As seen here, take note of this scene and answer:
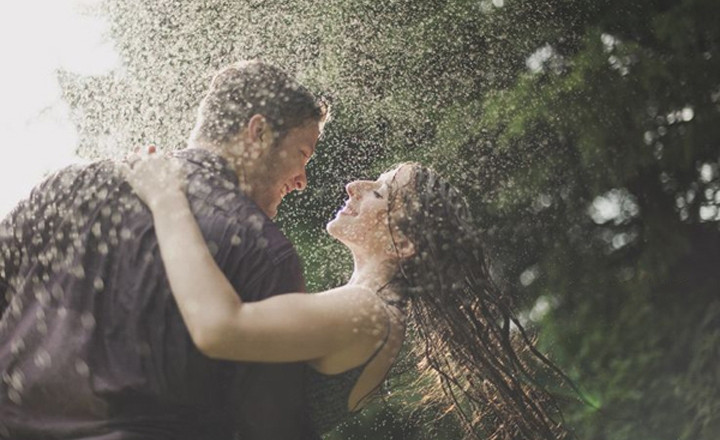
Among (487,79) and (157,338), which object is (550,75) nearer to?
(487,79)

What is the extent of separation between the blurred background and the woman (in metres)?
1.56

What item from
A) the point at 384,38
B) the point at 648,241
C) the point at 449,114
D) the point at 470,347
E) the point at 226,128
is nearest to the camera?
the point at 226,128

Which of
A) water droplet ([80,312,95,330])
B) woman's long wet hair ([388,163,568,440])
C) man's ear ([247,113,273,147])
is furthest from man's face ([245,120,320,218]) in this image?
water droplet ([80,312,95,330])

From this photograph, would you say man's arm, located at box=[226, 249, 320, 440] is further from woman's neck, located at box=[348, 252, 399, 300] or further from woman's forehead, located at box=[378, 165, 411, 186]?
woman's forehead, located at box=[378, 165, 411, 186]

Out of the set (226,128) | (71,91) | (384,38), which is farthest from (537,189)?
(226,128)

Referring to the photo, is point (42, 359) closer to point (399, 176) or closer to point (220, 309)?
point (220, 309)

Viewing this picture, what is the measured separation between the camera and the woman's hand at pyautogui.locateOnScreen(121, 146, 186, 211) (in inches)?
56.9

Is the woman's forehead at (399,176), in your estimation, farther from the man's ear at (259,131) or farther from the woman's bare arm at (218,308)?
the woman's bare arm at (218,308)

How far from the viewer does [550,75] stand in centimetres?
421

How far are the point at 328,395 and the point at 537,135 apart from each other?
2.73m

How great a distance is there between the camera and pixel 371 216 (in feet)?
6.39

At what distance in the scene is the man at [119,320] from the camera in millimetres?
1368

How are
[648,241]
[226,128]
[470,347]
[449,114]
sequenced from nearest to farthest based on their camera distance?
[226,128] < [470,347] < [648,241] < [449,114]

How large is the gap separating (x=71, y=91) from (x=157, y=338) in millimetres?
3476
